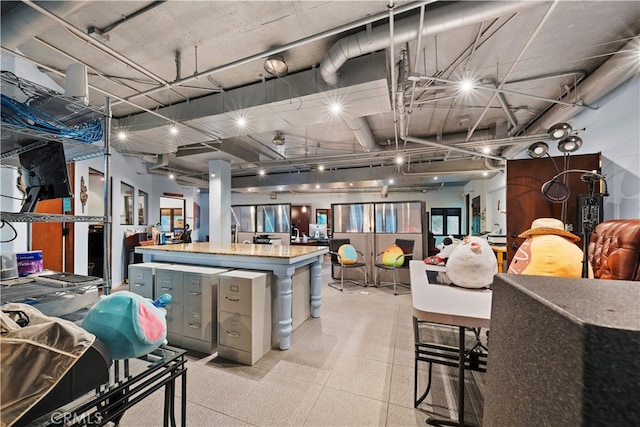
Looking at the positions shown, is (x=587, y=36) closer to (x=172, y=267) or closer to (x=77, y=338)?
(x=77, y=338)

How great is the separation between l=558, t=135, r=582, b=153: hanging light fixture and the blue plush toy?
169 inches

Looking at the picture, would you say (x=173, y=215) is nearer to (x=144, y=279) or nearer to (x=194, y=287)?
(x=144, y=279)

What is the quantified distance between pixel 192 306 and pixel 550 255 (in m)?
3.24

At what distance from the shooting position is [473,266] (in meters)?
1.82

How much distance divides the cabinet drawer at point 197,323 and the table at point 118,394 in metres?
1.47

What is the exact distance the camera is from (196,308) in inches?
106

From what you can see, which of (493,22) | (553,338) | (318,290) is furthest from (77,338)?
(493,22)

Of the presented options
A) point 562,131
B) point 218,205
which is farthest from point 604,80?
point 218,205

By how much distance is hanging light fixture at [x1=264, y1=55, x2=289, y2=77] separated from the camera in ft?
8.41

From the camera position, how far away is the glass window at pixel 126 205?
228 inches

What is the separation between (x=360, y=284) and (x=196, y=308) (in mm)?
3740

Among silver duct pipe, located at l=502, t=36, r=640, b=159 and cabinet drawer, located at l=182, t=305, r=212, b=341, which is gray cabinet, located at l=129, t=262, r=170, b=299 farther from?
silver duct pipe, located at l=502, t=36, r=640, b=159

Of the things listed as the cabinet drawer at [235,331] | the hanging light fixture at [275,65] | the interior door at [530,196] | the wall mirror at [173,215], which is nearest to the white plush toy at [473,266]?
the cabinet drawer at [235,331]

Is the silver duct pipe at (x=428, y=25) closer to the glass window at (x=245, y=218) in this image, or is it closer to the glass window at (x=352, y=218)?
the glass window at (x=352, y=218)
